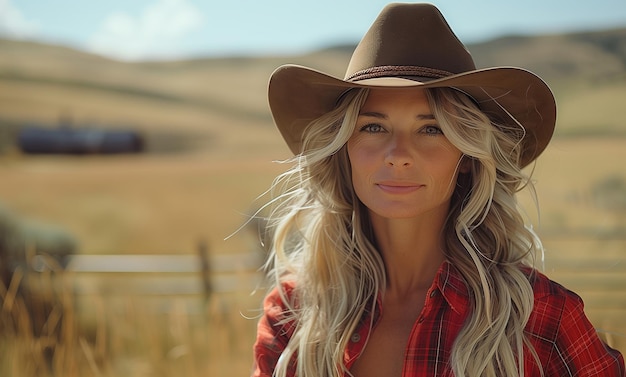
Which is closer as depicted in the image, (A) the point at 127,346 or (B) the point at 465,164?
(B) the point at 465,164

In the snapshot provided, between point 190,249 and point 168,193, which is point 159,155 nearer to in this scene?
point 168,193

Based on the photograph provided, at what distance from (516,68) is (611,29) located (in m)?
53.0

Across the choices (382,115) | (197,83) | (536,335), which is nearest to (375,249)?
(382,115)

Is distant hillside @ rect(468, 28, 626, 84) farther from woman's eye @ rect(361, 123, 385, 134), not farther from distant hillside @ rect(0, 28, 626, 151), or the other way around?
woman's eye @ rect(361, 123, 385, 134)

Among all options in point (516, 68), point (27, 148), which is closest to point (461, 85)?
point (516, 68)

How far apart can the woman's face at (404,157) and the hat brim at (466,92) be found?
8 cm

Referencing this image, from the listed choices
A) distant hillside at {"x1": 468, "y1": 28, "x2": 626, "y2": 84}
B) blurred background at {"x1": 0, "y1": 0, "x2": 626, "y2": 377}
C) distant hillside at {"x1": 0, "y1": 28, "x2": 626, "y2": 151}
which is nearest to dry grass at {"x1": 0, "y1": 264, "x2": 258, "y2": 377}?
blurred background at {"x1": 0, "y1": 0, "x2": 626, "y2": 377}

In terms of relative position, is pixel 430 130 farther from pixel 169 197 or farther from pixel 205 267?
pixel 169 197


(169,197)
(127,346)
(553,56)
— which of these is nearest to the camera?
(127,346)

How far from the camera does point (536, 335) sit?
1.84 meters

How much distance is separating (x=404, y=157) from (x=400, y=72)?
22cm

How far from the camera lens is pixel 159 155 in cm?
5059

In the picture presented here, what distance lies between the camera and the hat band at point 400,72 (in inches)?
75.5

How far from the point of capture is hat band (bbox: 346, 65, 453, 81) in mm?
1917
